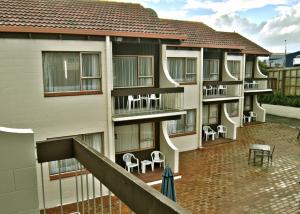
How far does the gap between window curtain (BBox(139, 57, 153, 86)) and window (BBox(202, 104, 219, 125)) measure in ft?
22.9

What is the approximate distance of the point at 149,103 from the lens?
14008 millimetres

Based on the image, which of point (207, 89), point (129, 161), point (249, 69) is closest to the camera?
point (129, 161)

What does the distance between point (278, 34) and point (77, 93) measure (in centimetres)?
4993

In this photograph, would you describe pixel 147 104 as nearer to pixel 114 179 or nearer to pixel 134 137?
pixel 134 137

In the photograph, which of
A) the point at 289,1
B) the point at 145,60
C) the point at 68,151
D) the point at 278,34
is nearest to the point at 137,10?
the point at 145,60

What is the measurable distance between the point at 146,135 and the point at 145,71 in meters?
3.21

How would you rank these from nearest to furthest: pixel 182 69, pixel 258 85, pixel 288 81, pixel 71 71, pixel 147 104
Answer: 1. pixel 71 71
2. pixel 147 104
3. pixel 182 69
4. pixel 258 85
5. pixel 288 81

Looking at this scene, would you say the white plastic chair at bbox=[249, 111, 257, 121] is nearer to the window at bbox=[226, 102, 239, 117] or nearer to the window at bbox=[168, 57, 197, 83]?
the window at bbox=[226, 102, 239, 117]

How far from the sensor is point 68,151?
146 inches

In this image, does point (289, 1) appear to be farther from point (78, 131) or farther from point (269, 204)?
point (78, 131)

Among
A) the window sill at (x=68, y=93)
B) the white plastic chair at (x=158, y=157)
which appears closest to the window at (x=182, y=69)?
the white plastic chair at (x=158, y=157)

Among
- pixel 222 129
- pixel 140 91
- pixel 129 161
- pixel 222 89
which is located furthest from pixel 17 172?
pixel 222 89

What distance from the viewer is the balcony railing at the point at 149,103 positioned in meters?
12.2

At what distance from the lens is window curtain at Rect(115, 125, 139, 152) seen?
1288cm
